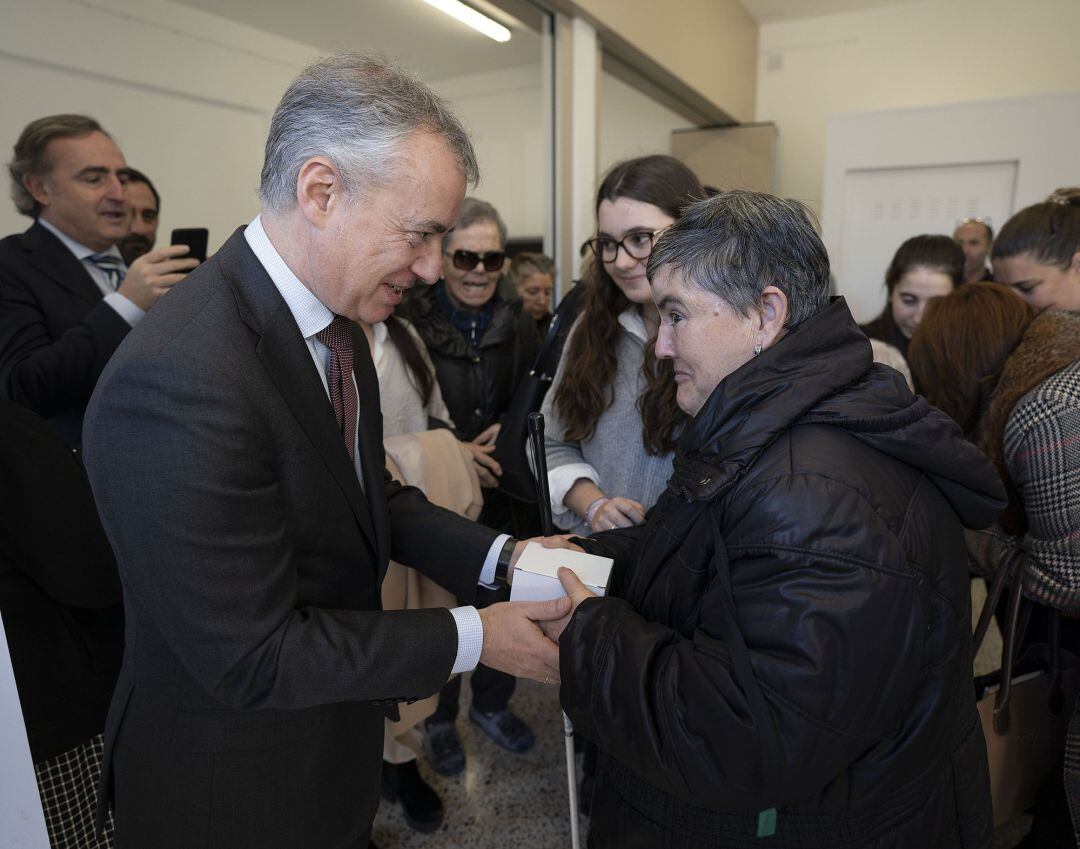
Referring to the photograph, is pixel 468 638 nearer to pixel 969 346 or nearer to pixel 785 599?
pixel 785 599

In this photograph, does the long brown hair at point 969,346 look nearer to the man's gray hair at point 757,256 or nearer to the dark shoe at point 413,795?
the man's gray hair at point 757,256

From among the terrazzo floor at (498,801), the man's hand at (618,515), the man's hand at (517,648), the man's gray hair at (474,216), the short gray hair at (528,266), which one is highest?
the man's gray hair at (474,216)

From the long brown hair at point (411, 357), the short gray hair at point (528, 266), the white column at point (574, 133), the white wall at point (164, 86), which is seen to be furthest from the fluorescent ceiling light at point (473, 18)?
the long brown hair at point (411, 357)

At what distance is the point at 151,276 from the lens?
5.22 feet

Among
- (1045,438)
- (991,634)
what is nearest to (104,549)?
(1045,438)

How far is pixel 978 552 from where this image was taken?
172 centimetres

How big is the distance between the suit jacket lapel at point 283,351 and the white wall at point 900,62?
600cm

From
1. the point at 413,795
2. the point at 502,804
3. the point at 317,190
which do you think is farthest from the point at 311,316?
the point at 502,804

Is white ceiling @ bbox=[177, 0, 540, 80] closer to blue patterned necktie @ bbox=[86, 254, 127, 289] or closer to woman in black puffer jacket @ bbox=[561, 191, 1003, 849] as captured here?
blue patterned necktie @ bbox=[86, 254, 127, 289]

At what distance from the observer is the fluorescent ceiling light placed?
9.59 feet

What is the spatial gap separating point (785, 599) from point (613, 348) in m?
1.03

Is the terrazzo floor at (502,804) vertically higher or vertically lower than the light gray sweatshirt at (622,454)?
lower

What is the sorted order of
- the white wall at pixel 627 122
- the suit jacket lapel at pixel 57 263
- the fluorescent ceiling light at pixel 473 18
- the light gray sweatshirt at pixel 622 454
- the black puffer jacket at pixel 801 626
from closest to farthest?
1. the black puffer jacket at pixel 801 626
2. the suit jacket lapel at pixel 57 263
3. the light gray sweatshirt at pixel 622 454
4. the fluorescent ceiling light at pixel 473 18
5. the white wall at pixel 627 122

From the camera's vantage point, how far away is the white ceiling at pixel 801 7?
5.80 meters
